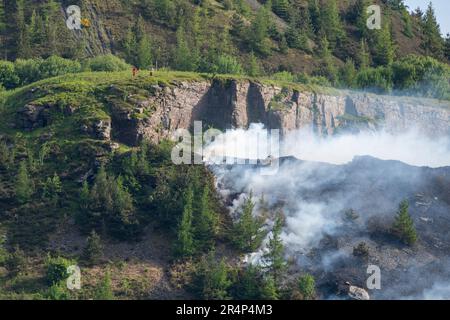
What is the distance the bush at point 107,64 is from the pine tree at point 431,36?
2892 inches

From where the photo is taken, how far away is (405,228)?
3836 inches

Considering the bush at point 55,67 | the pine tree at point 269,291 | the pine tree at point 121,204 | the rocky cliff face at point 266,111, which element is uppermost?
the bush at point 55,67

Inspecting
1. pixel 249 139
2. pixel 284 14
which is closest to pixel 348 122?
pixel 249 139

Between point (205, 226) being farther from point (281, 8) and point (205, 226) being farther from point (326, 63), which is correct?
point (281, 8)

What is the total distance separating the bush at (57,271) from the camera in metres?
87.3

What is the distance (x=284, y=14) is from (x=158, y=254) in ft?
317

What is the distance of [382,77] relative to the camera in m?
150

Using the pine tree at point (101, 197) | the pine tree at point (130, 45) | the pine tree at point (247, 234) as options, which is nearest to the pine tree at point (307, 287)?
the pine tree at point (247, 234)

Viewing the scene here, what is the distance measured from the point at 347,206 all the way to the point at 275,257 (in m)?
16.1

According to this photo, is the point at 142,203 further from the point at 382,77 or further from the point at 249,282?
the point at 382,77

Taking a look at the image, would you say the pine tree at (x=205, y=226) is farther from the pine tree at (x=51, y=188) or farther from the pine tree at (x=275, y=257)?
the pine tree at (x=51, y=188)

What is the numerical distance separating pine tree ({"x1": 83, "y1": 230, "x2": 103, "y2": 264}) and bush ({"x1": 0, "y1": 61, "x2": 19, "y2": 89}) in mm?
44715

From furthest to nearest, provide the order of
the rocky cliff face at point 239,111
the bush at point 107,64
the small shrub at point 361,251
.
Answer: the bush at point 107,64, the rocky cliff face at point 239,111, the small shrub at point 361,251

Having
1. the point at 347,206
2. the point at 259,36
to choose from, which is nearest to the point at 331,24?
the point at 259,36
